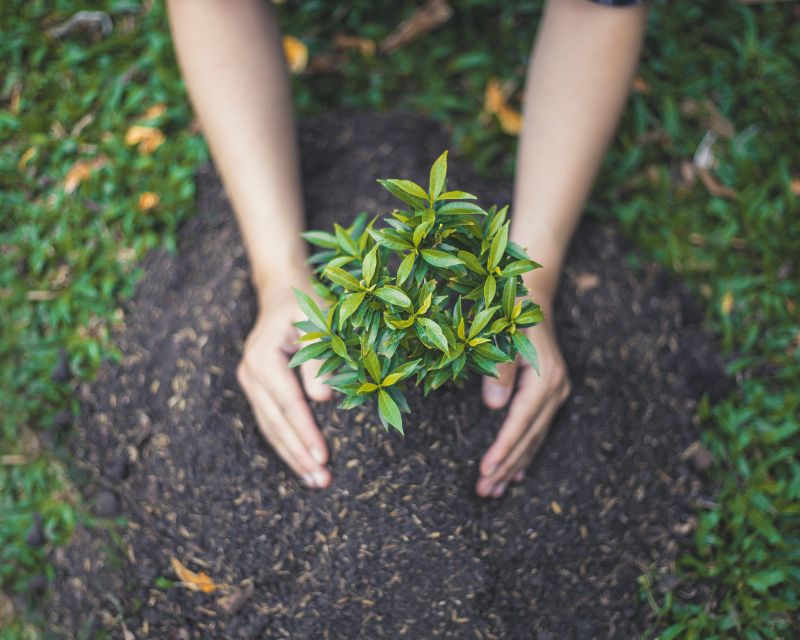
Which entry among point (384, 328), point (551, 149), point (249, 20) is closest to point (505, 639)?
point (384, 328)

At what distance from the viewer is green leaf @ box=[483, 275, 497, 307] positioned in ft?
5.57

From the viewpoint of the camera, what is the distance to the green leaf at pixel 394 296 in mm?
1630

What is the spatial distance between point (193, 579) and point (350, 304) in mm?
1244

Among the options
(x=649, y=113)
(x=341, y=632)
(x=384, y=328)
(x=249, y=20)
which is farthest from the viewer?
(x=649, y=113)

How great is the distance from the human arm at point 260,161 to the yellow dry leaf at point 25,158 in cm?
115

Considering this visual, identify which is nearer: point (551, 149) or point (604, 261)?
A: point (551, 149)

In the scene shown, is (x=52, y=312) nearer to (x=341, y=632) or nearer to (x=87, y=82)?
(x=87, y=82)

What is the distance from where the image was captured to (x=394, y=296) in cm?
164

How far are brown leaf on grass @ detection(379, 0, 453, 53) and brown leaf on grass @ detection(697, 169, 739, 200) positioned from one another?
1.31 m

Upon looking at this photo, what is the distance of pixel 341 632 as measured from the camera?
7.30ft

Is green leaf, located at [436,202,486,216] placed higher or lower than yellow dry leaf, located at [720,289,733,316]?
higher

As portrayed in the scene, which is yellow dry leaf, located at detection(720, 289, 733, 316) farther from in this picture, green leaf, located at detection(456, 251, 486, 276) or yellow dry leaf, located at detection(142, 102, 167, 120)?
yellow dry leaf, located at detection(142, 102, 167, 120)

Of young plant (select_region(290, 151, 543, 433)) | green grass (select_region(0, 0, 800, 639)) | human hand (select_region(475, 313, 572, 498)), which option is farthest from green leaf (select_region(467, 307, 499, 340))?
green grass (select_region(0, 0, 800, 639))

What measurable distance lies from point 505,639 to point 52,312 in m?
2.11
